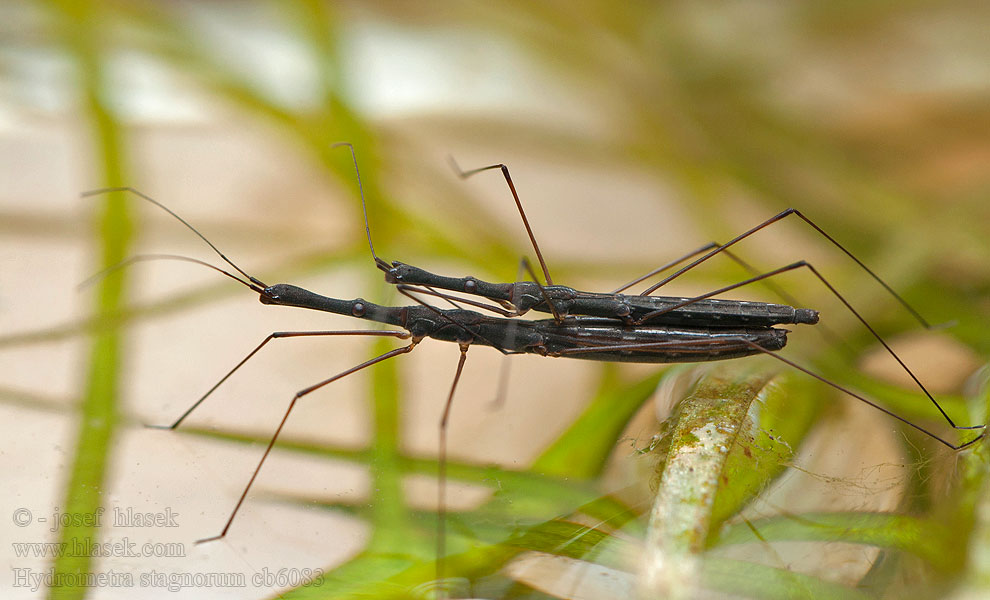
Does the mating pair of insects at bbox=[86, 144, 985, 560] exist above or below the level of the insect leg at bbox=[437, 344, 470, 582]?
above

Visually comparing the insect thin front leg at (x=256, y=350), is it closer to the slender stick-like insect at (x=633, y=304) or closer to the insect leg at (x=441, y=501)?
the slender stick-like insect at (x=633, y=304)

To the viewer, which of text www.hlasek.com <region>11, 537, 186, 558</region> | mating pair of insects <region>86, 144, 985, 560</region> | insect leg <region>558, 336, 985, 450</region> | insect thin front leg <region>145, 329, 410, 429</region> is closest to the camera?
text www.hlasek.com <region>11, 537, 186, 558</region>

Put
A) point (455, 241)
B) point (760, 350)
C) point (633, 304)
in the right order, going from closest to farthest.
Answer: point (760, 350), point (633, 304), point (455, 241)

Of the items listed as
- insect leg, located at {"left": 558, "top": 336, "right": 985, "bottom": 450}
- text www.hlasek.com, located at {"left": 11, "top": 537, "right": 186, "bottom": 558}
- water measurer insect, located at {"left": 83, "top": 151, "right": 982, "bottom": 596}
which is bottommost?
text www.hlasek.com, located at {"left": 11, "top": 537, "right": 186, "bottom": 558}

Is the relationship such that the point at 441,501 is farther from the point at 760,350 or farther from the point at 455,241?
the point at 455,241

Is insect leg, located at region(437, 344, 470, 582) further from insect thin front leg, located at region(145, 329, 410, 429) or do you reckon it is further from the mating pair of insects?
insect thin front leg, located at region(145, 329, 410, 429)

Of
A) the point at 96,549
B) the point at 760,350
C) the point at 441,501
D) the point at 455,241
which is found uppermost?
the point at 455,241

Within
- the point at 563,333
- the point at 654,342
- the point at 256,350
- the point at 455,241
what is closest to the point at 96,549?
the point at 256,350

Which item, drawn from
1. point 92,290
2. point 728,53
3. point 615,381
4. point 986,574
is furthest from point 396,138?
point 986,574

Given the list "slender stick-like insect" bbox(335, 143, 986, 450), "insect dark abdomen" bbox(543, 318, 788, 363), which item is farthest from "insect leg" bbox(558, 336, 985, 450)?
"slender stick-like insect" bbox(335, 143, 986, 450)
